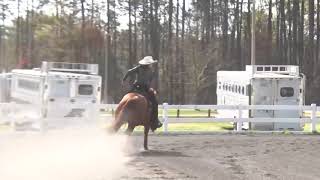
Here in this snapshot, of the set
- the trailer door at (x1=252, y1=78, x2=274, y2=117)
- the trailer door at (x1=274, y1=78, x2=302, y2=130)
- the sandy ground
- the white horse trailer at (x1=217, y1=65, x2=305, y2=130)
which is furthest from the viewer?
the trailer door at (x1=252, y1=78, x2=274, y2=117)

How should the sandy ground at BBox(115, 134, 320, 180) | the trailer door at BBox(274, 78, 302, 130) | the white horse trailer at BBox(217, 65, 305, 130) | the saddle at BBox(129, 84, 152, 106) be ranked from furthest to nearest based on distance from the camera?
the trailer door at BBox(274, 78, 302, 130) → the white horse trailer at BBox(217, 65, 305, 130) → the saddle at BBox(129, 84, 152, 106) → the sandy ground at BBox(115, 134, 320, 180)

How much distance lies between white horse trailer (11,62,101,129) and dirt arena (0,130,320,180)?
274 centimetres

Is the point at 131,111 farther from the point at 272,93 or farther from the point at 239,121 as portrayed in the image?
the point at 272,93

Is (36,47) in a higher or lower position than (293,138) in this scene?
higher

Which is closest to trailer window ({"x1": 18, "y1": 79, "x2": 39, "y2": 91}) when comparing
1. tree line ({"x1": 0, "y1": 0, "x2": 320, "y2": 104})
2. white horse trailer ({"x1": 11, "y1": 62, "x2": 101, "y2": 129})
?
white horse trailer ({"x1": 11, "y1": 62, "x2": 101, "y2": 129})

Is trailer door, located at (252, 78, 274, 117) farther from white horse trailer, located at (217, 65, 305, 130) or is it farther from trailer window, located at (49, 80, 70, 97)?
trailer window, located at (49, 80, 70, 97)

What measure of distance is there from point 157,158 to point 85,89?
440 inches

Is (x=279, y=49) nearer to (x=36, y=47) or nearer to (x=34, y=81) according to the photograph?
(x=36, y=47)

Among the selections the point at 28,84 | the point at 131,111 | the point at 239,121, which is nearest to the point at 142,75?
the point at 131,111

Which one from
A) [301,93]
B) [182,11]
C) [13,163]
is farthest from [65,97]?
[182,11]

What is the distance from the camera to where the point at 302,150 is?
17781 mm

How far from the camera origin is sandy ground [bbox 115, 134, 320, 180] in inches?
484

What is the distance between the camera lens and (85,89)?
85.0 ft

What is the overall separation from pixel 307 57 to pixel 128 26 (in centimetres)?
2235
